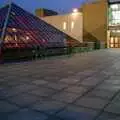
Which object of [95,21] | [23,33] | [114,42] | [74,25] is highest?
[95,21]

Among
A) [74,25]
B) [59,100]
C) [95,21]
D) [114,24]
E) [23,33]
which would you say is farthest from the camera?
[114,24]

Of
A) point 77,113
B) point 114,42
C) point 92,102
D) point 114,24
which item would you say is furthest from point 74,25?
point 77,113

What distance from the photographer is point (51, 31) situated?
21.4 metres

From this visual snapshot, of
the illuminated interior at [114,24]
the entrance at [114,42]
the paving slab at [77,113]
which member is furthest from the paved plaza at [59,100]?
the entrance at [114,42]

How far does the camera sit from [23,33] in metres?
17.3

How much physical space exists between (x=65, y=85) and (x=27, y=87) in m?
1.01

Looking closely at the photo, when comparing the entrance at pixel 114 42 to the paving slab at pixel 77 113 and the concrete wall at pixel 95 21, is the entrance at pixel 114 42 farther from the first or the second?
the paving slab at pixel 77 113

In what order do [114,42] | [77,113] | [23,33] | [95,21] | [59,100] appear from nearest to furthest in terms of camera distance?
[77,113], [59,100], [23,33], [95,21], [114,42]

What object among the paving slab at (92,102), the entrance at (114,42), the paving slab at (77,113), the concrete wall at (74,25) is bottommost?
the paving slab at (77,113)

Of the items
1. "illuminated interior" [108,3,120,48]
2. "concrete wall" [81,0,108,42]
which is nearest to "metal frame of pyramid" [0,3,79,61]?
"concrete wall" [81,0,108,42]

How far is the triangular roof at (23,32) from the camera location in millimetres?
15811

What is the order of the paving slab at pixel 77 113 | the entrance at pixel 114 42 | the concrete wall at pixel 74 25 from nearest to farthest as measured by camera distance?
the paving slab at pixel 77 113, the concrete wall at pixel 74 25, the entrance at pixel 114 42

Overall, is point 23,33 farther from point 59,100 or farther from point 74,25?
point 74,25

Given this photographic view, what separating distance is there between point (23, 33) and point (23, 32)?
8 centimetres
